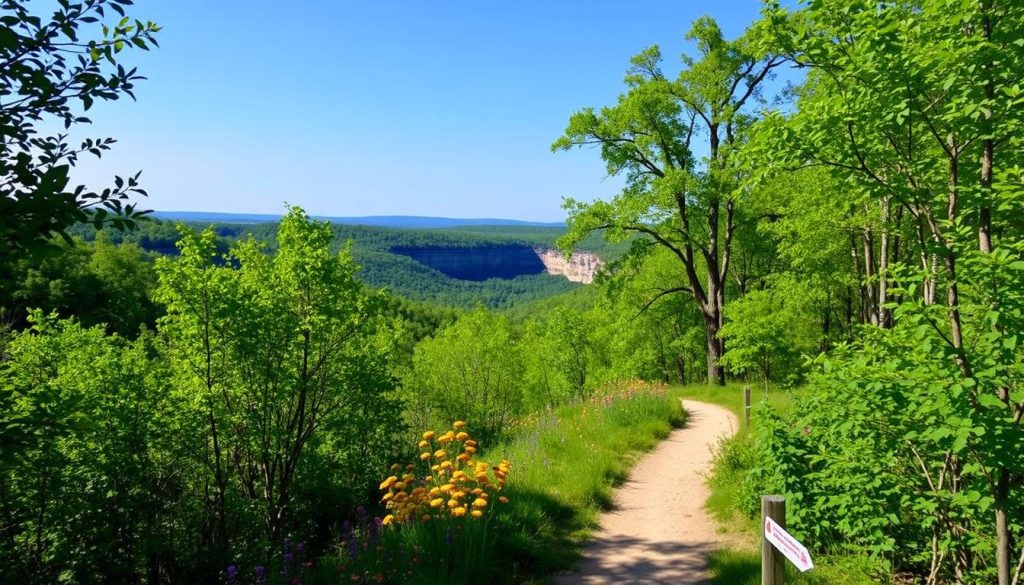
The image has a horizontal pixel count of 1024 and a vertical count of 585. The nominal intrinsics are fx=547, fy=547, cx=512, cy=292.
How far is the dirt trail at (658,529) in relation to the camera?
6160 mm

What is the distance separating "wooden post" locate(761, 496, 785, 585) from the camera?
11.0 feet

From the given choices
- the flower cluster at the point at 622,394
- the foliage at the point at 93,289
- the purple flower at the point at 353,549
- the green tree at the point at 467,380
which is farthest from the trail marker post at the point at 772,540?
the foliage at the point at 93,289

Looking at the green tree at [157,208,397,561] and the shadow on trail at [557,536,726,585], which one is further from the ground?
the green tree at [157,208,397,561]

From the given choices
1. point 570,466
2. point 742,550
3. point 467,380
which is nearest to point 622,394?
point 570,466

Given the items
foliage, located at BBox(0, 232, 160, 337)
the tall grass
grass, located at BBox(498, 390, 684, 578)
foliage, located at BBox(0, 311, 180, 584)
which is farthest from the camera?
foliage, located at BBox(0, 232, 160, 337)

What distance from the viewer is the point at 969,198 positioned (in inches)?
151

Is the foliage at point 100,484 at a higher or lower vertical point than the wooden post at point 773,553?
lower

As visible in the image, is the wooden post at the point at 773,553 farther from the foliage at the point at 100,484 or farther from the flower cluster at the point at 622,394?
the flower cluster at the point at 622,394

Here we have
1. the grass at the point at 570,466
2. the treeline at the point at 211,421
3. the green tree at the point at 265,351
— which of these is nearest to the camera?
the grass at the point at 570,466

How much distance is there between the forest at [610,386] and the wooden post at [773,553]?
106 centimetres

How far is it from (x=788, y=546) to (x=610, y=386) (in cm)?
1392

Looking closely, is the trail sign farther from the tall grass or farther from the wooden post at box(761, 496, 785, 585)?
the tall grass

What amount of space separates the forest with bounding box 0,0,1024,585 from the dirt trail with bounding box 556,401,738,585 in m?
0.41

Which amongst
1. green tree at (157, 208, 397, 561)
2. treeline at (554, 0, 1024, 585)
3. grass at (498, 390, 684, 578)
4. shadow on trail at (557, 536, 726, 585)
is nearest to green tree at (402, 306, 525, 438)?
grass at (498, 390, 684, 578)
